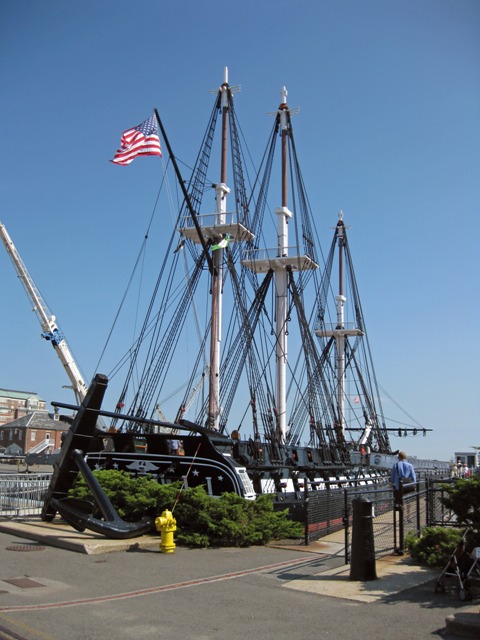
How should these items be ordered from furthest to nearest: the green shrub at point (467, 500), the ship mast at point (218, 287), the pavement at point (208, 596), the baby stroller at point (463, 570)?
the ship mast at point (218, 287), the green shrub at point (467, 500), the baby stroller at point (463, 570), the pavement at point (208, 596)

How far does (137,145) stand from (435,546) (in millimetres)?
19711

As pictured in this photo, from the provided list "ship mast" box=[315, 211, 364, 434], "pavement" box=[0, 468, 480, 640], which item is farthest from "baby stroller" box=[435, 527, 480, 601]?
"ship mast" box=[315, 211, 364, 434]

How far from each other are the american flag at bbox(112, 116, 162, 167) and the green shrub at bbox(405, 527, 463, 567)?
19.0 metres

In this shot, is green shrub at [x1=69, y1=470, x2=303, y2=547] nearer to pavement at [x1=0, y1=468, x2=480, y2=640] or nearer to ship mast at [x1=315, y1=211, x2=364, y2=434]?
pavement at [x1=0, y1=468, x2=480, y2=640]

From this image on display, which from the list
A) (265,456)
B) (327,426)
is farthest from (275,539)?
(327,426)

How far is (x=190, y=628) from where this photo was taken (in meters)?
6.52

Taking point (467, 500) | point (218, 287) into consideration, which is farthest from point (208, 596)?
point (218, 287)

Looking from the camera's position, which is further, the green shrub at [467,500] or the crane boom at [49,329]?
the crane boom at [49,329]

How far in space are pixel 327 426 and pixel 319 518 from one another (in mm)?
23647

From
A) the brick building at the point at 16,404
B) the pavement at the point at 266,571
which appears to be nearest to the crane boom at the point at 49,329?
the pavement at the point at 266,571

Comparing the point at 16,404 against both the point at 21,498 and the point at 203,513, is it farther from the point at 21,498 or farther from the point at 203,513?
the point at 203,513

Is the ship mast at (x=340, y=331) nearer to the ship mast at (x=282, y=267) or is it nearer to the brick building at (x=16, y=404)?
the ship mast at (x=282, y=267)

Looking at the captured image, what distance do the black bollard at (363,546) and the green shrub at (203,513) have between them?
12.3 feet

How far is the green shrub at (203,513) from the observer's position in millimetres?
12422
